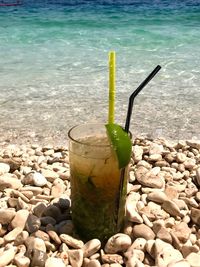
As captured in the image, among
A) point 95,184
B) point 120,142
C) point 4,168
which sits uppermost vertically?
point 120,142

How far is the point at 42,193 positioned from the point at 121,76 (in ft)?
12.9

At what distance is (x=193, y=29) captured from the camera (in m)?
11.6

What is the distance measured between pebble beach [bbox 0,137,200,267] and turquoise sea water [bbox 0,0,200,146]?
3.50 feet

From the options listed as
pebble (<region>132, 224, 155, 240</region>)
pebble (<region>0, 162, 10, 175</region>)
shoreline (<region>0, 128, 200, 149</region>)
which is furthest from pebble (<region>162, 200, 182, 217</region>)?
shoreline (<region>0, 128, 200, 149</region>)

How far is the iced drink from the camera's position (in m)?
2.00

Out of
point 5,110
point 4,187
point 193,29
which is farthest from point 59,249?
point 193,29

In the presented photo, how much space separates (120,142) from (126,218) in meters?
0.54

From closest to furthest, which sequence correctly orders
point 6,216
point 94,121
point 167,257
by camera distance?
point 167,257
point 6,216
point 94,121

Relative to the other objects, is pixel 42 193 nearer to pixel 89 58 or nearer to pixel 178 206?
pixel 178 206

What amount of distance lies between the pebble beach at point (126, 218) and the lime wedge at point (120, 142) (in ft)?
1.38

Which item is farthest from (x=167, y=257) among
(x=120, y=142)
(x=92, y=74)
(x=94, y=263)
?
(x=92, y=74)

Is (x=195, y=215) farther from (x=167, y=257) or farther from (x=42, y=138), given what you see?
(x=42, y=138)

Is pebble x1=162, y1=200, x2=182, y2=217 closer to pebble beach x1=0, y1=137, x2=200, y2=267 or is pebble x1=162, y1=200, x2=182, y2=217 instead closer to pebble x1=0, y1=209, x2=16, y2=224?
pebble beach x1=0, y1=137, x2=200, y2=267

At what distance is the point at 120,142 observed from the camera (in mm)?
1949
